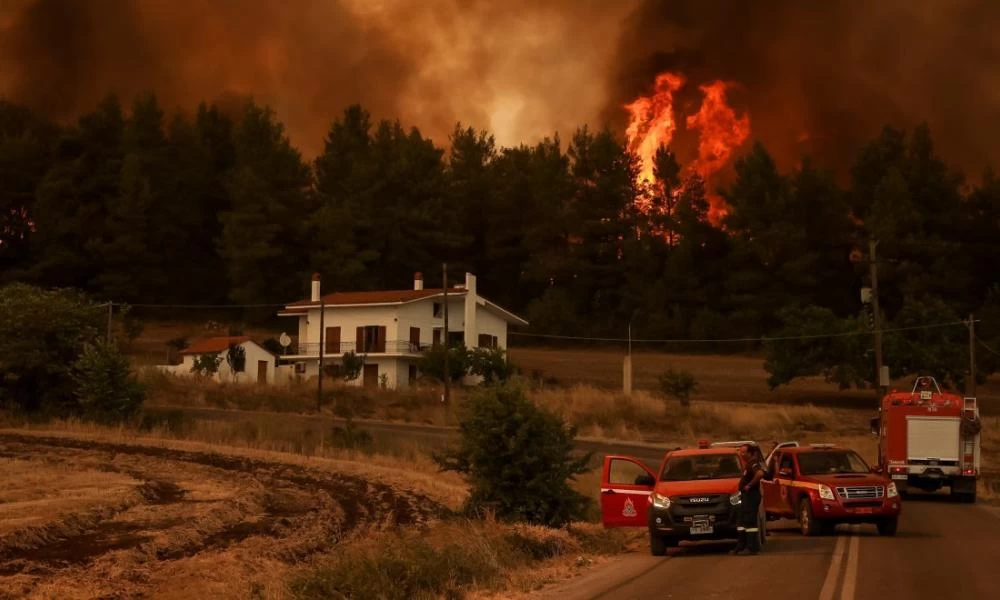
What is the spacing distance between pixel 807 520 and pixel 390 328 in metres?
61.5

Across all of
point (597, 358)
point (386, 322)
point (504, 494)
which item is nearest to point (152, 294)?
point (386, 322)

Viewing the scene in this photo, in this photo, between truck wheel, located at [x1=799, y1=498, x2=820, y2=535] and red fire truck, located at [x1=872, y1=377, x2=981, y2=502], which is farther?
red fire truck, located at [x1=872, y1=377, x2=981, y2=502]

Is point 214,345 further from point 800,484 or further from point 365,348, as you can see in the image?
point 800,484

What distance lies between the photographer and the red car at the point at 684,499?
20062 millimetres

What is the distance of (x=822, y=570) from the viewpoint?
17375 mm

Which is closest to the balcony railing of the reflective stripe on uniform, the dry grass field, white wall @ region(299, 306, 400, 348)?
white wall @ region(299, 306, 400, 348)

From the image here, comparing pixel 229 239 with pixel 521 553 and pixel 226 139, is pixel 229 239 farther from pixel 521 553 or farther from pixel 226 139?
pixel 521 553

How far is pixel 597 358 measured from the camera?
323 feet

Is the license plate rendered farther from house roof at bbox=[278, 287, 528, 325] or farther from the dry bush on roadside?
house roof at bbox=[278, 287, 528, 325]

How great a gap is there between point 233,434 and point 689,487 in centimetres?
3246

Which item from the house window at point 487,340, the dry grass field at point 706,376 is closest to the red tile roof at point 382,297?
the house window at point 487,340

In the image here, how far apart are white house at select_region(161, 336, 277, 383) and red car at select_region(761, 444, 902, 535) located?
200 ft

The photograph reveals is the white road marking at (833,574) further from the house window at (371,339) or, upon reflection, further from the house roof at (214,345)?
the house roof at (214,345)

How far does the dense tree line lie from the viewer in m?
97.8
